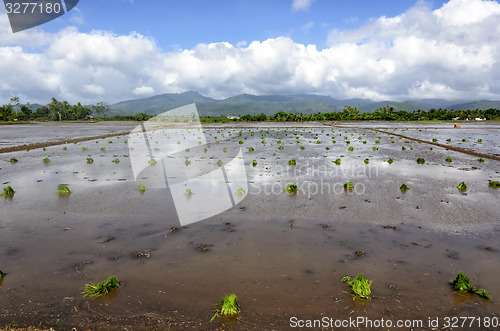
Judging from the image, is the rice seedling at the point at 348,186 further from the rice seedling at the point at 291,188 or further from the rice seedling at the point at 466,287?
the rice seedling at the point at 466,287

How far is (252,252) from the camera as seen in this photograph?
688 cm

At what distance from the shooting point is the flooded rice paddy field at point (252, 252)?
484cm

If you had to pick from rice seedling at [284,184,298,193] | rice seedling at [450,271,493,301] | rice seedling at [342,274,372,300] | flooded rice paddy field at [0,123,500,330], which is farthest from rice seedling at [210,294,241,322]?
rice seedling at [284,184,298,193]

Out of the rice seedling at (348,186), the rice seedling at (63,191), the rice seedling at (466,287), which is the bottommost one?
the rice seedling at (466,287)

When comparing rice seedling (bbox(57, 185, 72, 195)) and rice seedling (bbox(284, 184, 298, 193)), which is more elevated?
rice seedling (bbox(57, 185, 72, 195))

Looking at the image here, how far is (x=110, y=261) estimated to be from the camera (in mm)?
6480

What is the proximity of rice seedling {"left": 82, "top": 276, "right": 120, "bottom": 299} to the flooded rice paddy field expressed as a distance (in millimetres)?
159

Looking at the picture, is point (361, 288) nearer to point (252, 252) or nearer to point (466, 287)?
point (466, 287)

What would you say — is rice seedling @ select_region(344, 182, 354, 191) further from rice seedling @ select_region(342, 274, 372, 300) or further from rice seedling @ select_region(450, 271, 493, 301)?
rice seedling @ select_region(342, 274, 372, 300)

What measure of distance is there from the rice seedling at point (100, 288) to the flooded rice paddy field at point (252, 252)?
159 millimetres

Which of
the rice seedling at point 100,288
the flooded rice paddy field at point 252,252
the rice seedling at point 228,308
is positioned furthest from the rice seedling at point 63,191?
the rice seedling at point 228,308

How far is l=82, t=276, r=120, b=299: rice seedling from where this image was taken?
5224mm

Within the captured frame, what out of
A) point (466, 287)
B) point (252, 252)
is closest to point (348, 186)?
point (252, 252)

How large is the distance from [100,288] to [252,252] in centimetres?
345
